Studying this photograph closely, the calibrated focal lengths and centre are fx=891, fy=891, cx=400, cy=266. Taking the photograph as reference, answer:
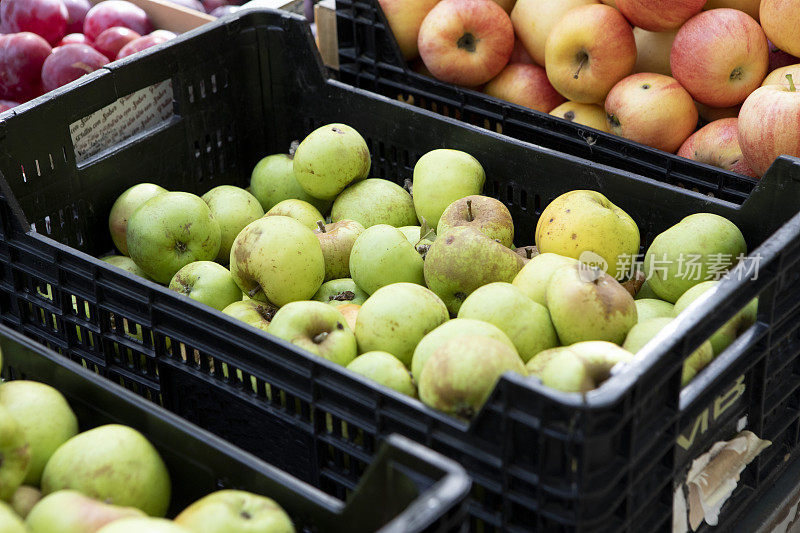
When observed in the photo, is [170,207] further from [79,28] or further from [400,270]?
[79,28]

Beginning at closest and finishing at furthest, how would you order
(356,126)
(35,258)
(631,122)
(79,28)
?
1. (35,258)
2. (631,122)
3. (356,126)
4. (79,28)

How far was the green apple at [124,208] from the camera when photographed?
205 centimetres

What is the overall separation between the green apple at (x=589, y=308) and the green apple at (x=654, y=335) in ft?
0.10

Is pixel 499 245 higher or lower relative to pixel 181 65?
lower

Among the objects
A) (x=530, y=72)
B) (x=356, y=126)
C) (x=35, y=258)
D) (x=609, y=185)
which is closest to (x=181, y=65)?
(x=356, y=126)

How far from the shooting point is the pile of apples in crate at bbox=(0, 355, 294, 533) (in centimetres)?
110

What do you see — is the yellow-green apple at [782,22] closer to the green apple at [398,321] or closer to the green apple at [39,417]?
the green apple at [398,321]

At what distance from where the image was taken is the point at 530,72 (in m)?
2.40

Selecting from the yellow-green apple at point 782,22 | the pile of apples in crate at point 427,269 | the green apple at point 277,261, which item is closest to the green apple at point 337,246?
the pile of apples in crate at point 427,269

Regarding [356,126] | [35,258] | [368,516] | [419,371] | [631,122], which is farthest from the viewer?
[356,126]

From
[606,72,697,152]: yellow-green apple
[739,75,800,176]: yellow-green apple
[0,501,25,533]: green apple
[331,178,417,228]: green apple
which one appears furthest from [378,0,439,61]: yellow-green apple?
[0,501,25,533]: green apple

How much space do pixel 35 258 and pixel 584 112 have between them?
1.38 meters

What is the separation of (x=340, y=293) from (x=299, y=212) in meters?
0.30

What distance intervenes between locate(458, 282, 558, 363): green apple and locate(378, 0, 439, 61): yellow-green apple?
112 cm
